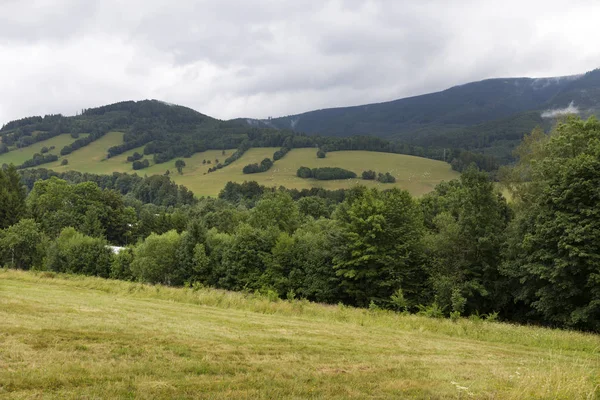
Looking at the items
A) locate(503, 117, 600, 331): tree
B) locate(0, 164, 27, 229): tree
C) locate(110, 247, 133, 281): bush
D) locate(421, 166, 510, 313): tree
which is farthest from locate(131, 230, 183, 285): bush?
locate(503, 117, 600, 331): tree

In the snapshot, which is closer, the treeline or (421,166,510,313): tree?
(421,166,510,313): tree

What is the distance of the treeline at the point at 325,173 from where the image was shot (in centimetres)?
17725

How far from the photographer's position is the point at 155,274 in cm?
6262

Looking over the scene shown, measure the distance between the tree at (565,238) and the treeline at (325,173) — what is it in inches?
5602

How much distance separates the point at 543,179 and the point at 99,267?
64695 mm

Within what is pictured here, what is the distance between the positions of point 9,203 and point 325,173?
118 m

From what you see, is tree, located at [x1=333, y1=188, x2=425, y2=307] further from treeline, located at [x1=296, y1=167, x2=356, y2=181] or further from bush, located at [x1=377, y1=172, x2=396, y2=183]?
treeline, located at [x1=296, y1=167, x2=356, y2=181]

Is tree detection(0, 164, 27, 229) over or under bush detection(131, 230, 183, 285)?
over

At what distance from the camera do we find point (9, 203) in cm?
8288

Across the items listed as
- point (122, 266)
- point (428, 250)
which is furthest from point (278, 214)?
point (428, 250)

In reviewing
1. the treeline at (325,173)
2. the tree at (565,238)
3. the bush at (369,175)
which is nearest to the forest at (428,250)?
the tree at (565,238)

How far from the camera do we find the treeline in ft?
582

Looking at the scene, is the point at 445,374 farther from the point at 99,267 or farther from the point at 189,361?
the point at 99,267

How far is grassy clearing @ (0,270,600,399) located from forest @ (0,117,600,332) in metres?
10.4
